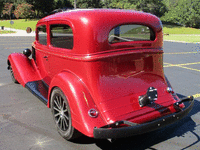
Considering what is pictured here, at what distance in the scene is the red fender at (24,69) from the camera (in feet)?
14.8

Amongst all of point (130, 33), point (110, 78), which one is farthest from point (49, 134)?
point (130, 33)

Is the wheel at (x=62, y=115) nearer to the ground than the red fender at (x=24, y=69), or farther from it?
nearer to the ground

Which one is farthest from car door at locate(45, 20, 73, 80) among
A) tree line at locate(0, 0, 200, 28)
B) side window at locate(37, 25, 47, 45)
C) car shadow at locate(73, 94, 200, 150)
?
tree line at locate(0, 0, 200, 28)

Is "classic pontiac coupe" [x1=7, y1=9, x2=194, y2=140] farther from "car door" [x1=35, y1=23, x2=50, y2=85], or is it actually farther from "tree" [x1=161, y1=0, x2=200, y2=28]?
"tree" [x1=161, y1=0, x2=200, y2=28]

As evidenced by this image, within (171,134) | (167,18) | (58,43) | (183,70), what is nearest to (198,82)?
(183,70)

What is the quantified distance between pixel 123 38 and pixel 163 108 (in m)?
1.15

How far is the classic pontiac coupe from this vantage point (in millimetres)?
2666

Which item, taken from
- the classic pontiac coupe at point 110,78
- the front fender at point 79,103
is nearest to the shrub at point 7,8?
the classic pontiac coupe at point 110,78

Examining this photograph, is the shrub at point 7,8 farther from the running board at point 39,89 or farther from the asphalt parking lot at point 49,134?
the running board at point 39,89

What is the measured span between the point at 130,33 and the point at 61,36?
3.59 ft

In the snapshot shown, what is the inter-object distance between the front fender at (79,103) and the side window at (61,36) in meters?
Answer: 0.55

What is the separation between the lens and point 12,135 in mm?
3164

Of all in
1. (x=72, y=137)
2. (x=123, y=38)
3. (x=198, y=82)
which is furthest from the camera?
(x=198, y=82)

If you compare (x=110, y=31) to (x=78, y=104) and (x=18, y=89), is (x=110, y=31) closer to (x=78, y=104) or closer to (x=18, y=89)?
(x=78, y=104)
